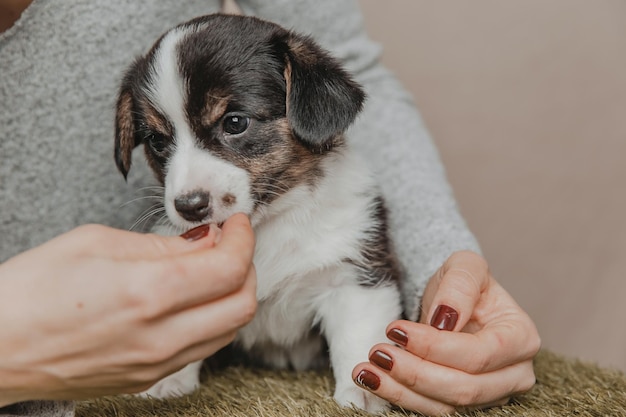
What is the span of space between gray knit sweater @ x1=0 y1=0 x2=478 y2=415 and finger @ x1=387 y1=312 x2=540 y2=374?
438mm

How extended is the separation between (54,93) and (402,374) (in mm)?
1184

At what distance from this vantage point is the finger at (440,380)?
139 cm

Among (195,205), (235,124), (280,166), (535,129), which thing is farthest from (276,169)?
(535,129)

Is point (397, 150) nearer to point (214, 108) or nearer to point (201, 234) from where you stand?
point (214, 108)

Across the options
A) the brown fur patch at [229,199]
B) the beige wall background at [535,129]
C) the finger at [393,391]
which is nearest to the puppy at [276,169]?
the brown fur patch at [229,199]

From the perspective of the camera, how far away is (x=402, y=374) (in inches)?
54.8

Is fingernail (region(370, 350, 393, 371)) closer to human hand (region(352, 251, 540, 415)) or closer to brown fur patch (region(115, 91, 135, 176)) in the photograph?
human hand (region(352, 251, 540, 415))

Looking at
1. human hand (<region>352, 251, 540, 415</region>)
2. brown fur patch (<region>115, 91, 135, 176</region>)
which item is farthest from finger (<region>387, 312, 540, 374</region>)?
brown fur patch (<region>115, 91, 135, 176</region>)

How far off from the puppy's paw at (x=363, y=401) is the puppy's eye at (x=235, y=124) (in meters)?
0.61

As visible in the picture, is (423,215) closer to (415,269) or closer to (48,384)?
(415,269)

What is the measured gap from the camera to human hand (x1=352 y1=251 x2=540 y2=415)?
1.41 metres

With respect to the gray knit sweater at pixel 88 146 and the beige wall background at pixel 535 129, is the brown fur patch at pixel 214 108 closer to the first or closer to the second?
the gray knit sweater at pixel 88 146

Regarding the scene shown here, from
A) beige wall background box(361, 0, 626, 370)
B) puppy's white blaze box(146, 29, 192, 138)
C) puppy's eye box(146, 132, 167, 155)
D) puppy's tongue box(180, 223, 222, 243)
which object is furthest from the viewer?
beige wall background box(361, 0, 626, 370)

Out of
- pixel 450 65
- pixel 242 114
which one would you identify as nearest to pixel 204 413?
pixel 242 114
